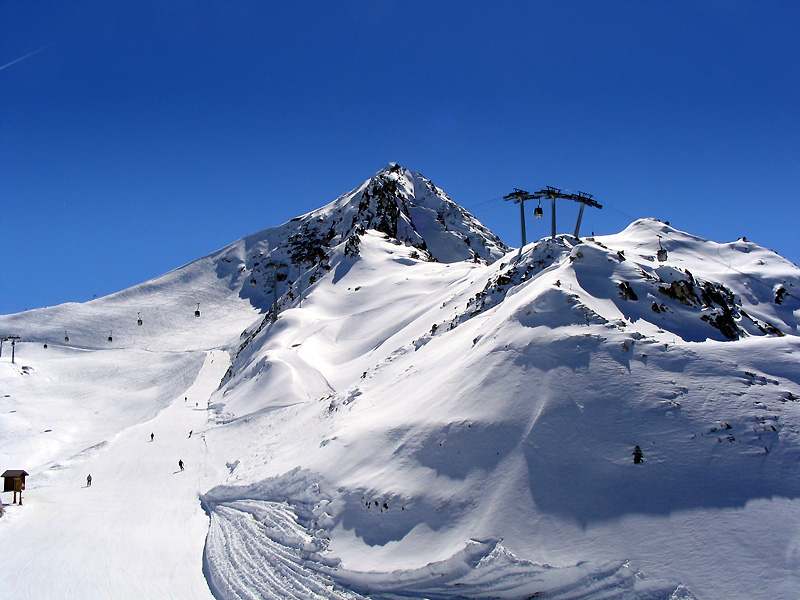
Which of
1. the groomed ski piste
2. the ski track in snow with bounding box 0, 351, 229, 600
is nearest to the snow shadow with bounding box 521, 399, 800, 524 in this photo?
the groomed ski piste

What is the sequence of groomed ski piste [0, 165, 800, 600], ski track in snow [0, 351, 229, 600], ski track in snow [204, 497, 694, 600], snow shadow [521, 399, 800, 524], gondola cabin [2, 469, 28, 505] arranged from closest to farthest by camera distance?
ski track in snow [204, 497, 694, 600], groomed ski piste [0, 165, 800, 600], snow shadow [521, 399, 800, 524], ski track in snow [0, 351, 229, 600], gondola cabin [2, 469, 28, 505]

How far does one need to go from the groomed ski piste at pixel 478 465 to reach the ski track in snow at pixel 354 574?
58 millimetres

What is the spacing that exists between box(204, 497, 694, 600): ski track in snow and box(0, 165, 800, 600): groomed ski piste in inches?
2.3

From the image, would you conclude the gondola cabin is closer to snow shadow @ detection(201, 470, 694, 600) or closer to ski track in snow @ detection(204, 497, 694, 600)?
snow shadow @ detection(201, 470, 694, 600)

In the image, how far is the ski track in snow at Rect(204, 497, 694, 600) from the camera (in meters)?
13.5

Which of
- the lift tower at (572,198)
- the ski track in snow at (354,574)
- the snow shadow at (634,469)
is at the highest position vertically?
the lift tower at (572,198)

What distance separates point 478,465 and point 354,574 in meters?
4.90

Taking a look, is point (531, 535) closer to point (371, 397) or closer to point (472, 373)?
point (472, 373)

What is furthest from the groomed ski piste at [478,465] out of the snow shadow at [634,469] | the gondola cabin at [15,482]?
the gondola cabin at [15,482]

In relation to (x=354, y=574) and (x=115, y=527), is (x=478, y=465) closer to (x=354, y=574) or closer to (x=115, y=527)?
(x=354, y=574)

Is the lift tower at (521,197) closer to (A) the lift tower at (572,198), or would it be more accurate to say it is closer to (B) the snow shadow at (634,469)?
(A) the lift tower at (572,198)

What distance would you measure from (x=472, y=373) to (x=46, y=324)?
3141 inches

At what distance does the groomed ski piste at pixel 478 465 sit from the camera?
1443 cm

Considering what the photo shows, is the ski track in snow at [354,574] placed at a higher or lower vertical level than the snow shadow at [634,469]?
lower
